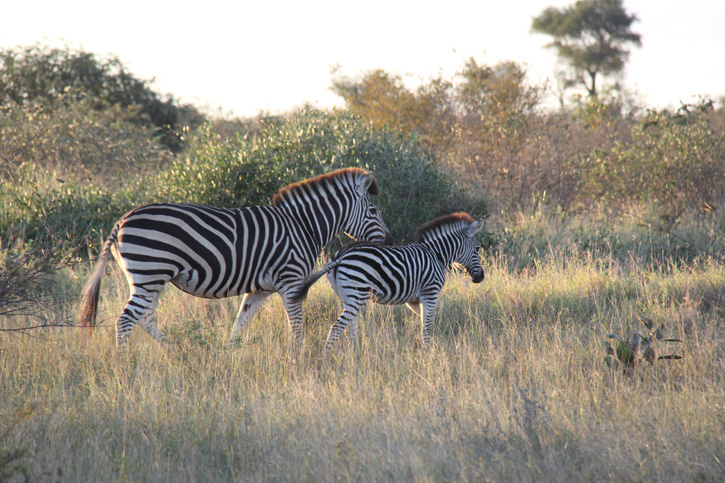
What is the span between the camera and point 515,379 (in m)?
4.71

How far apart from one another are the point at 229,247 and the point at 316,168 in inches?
137

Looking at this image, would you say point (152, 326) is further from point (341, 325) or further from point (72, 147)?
point (72, 147)

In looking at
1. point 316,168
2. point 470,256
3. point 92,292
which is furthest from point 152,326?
point 316,168

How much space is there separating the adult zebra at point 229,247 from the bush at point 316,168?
2252 mm

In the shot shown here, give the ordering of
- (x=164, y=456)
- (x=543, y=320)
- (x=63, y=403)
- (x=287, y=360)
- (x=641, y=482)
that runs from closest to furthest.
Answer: (x=641, y=482), (x=164, y=456), (x=63, y=403), (x=287, y=360), (x=543, y=320)

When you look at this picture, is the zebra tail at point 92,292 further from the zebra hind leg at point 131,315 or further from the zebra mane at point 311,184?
the zebra mane at point 311,184

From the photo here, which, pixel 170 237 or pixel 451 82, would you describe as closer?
pixel 170 237

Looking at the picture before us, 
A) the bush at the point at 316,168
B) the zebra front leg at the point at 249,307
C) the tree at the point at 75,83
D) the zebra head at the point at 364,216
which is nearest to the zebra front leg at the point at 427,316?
the zebra head at the point at 364,216

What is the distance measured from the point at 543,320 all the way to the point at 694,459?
9.59 feet

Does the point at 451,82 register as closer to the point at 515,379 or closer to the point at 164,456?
the point at 515,379

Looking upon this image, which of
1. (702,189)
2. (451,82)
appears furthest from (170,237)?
(451,82)

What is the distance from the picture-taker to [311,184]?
6082mm

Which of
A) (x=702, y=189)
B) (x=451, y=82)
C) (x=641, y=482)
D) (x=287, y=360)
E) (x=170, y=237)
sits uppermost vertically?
(x=451, y=82)

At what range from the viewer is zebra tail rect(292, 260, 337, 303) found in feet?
17.3
